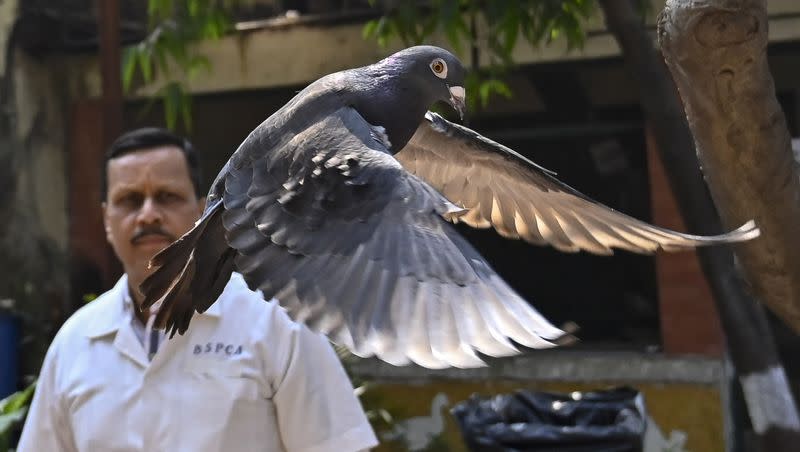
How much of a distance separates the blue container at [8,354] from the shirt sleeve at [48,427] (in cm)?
351

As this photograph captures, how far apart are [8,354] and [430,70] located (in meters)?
4.35

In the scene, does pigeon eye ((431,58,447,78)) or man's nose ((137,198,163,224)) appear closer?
pigeon eye ((431,58,447,78))

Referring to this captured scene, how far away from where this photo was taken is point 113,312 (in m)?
2.60

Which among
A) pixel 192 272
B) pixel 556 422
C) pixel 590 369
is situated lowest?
pixel 590 369

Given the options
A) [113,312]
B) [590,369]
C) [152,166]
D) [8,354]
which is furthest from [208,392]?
[8,354]

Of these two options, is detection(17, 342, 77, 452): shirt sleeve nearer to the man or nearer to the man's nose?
the man

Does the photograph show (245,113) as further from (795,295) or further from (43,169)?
(795,295)

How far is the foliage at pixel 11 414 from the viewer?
145 inches

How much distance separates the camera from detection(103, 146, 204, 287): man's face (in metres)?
2.62

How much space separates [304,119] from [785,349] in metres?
4.44

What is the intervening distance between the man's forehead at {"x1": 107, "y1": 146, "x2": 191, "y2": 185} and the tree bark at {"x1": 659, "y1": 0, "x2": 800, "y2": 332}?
1.44 m

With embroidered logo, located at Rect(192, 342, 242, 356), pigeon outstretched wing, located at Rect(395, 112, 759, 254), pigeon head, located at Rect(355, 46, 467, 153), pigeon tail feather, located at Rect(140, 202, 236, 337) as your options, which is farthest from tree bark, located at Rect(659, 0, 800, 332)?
embroidered logo, located at Rect(192, 342, 242, 356)

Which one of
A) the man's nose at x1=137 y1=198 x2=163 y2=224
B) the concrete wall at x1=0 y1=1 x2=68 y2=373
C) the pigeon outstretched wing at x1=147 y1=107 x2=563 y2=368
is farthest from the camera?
the concrete wall at x1=0 y1=1 x2=68 y2=373

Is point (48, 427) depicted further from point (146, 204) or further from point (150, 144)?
point (150, 144)
